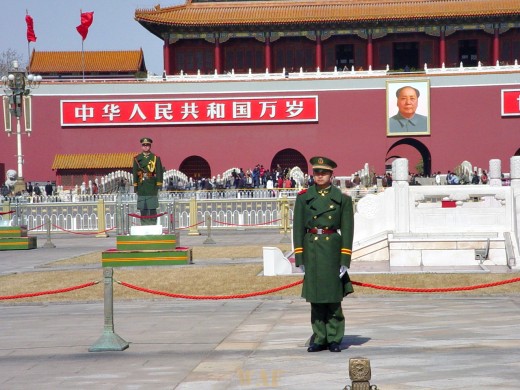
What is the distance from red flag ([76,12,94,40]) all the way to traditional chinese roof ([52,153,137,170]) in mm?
5742

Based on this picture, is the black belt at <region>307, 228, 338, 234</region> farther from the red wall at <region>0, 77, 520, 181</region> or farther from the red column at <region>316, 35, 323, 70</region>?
the red column at <region>316, 35, 323, 70</region>

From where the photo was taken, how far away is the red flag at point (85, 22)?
40906 mm

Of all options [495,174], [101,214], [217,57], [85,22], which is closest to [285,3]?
[217,57]

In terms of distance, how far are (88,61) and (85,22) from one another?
3.54 m

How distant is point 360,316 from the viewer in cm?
1045

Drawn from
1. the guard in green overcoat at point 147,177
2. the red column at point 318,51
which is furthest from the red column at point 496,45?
the guard in green overcoat at point 147,177

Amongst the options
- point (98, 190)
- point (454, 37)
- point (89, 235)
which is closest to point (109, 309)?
point (89, 235)

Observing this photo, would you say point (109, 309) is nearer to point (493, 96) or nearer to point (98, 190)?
point (98, 190)

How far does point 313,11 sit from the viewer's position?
4072 centimetres

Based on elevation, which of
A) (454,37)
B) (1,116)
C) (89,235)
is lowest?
(89,235)

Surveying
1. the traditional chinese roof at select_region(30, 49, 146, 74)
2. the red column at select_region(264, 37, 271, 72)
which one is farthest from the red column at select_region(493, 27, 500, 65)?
the traditional chinese roof at select_region(30, 49, 146, 74)

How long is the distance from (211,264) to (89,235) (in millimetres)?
11263

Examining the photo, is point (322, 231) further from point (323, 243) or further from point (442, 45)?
point (442, 45)

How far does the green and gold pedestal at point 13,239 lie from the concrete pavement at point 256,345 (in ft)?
32.1
